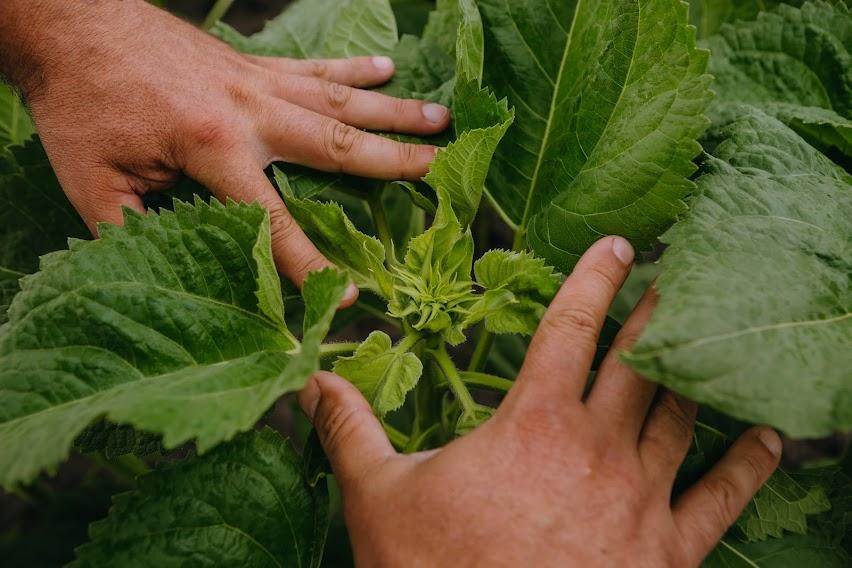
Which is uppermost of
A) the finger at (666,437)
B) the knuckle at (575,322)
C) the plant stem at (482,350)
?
the knuckle at (575,322)

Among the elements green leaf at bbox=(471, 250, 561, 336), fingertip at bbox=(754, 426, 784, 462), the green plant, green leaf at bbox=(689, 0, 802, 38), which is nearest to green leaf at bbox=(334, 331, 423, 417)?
the green plant

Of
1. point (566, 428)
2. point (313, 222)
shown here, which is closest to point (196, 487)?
point (313, 222)

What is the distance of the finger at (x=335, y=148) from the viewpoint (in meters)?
1.22

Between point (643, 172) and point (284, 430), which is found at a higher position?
point (643, 172)

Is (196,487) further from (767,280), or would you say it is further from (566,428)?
(767,280)

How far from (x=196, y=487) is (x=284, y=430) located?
1.23 metres

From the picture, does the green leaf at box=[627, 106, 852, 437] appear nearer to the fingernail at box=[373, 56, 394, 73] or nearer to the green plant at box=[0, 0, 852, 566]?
the green plant at box=[0, 0, 852, 566]

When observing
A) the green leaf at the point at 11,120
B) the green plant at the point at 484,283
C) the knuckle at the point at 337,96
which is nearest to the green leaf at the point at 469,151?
the green plant at the point at 484,283

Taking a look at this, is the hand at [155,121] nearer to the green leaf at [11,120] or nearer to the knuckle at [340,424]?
the knuckle at [340,424]

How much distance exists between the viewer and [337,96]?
4.29ft

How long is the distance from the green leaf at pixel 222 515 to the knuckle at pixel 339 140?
451 millimetres

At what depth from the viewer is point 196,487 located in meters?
1.06

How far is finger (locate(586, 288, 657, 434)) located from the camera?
915mm

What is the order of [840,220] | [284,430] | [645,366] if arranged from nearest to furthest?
1. [645,366]
2. [840,220]
3. [284,430]
